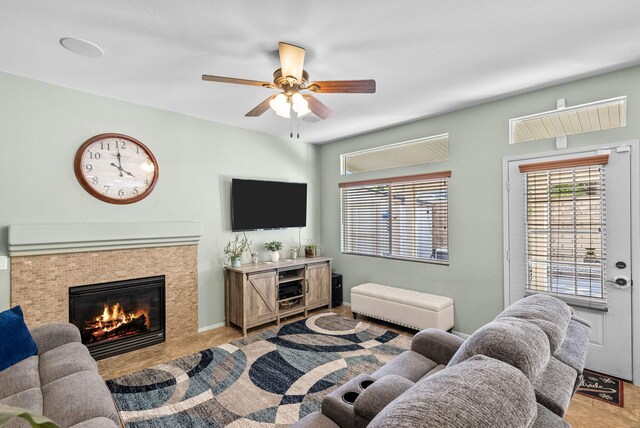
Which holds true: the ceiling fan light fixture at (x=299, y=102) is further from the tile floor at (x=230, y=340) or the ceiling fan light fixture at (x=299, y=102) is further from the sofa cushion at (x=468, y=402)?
the tile floor at (x=230, y=340)

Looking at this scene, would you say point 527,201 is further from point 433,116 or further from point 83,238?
point 83,238

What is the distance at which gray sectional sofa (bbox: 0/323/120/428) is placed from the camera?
160cm

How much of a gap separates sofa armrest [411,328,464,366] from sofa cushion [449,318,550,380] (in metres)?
0.94

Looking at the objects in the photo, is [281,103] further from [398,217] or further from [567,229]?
[567,229]

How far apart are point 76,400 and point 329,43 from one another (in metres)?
2.68

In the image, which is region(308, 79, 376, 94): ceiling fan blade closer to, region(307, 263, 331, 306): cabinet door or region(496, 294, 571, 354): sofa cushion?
region(496, 294, 571, 354): sofa cushion

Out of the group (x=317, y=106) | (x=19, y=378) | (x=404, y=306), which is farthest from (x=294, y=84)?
(x=404, y=306)

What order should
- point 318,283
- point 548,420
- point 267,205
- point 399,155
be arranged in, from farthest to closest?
1. point 318,283
2. point 267,205
3. point 399,155
4. point 548,420

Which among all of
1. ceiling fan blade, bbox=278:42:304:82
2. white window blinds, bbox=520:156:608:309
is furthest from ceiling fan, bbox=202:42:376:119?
white window blinds, bbox=520:156:608:309

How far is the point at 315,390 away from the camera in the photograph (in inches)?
105

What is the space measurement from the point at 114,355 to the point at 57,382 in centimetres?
161

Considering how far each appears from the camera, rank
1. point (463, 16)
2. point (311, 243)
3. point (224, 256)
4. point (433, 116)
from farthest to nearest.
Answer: point (311, 243) → point (224, 256) → point (433, 116) → point (463, 16)

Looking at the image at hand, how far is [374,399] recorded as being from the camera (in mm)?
1339

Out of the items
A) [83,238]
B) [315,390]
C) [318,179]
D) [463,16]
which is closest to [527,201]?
[463,16]
